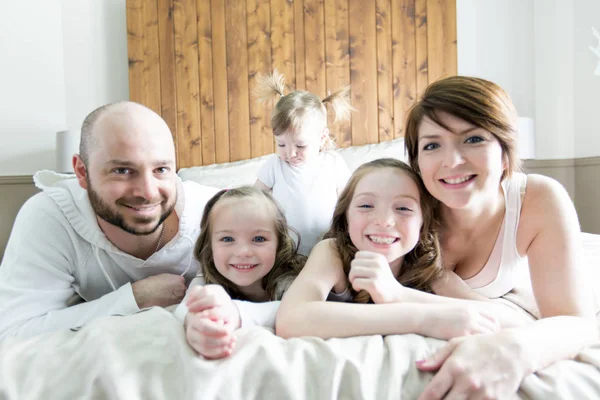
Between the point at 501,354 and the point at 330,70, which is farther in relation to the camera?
the point at 330,70

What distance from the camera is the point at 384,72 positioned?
3.40 meters

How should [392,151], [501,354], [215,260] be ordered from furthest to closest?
[392,151] < [215,260] < [501,354]

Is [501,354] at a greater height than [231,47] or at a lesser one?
lesser

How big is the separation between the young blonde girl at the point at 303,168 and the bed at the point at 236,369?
110cm

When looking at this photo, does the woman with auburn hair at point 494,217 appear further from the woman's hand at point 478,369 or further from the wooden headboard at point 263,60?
the wooden headboard at point 263,60

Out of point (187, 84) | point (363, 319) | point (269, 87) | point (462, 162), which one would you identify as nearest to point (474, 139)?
point (462, 162)

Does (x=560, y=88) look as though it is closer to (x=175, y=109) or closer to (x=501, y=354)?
(x=175, y=109)

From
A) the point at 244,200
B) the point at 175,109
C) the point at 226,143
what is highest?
the point at 175,109

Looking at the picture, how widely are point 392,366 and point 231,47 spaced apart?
2887 mm

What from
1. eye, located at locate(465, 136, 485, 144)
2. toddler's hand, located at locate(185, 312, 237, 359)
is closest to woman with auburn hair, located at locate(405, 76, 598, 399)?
eye, located at locate(465, 136, 485, 144)

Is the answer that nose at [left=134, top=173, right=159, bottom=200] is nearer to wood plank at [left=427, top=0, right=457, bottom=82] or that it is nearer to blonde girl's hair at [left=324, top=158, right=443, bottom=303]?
blonde girl's hair at [left=324, top=158, right=443, bottom=303]

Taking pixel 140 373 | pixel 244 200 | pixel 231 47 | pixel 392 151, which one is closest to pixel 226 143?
pixel 231 47

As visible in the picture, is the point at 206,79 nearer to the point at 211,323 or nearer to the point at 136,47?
the point at 136,47

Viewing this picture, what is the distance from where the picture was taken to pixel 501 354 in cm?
76
